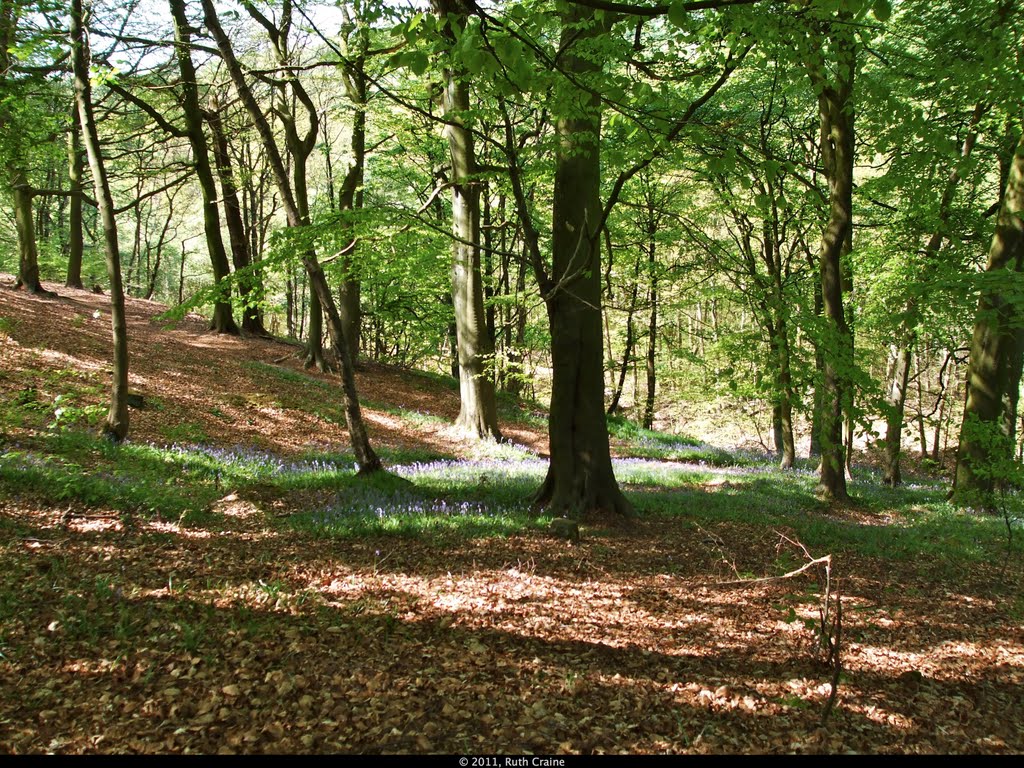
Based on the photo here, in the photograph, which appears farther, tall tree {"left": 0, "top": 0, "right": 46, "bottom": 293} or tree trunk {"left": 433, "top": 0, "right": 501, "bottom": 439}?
tree trunk {"left": 433, "top": 0, "right": 501, "bottom": 439}

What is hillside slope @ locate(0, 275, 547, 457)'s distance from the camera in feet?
38.0

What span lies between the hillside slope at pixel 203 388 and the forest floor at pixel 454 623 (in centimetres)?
225

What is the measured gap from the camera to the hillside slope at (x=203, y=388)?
11594 mm

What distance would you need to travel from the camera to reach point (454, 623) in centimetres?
464

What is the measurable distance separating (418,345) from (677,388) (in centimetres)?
1392

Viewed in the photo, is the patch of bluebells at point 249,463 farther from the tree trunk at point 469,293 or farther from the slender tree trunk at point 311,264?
the tree trunk at point 469,293

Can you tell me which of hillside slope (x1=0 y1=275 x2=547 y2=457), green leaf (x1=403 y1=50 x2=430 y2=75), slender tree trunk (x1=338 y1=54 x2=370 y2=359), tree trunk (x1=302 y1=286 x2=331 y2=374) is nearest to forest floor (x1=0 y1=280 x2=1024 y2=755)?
hillside slope (x1=0 y1=275 x2=547 y2=457)

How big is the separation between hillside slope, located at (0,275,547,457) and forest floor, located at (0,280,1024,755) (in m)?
2.25

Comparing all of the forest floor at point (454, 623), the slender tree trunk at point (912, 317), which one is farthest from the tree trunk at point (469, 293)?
the slender tree trunk at point (912, 317)

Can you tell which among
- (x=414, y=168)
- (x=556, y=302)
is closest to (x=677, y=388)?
(x=414, y=168)

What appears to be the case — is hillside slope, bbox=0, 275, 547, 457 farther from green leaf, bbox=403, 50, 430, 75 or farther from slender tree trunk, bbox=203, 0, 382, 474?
green leaf, bbox=403, 50, 430, 75

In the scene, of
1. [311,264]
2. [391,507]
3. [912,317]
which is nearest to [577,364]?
[391,507]

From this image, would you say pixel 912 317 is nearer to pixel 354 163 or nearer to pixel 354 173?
pixel 354 173
